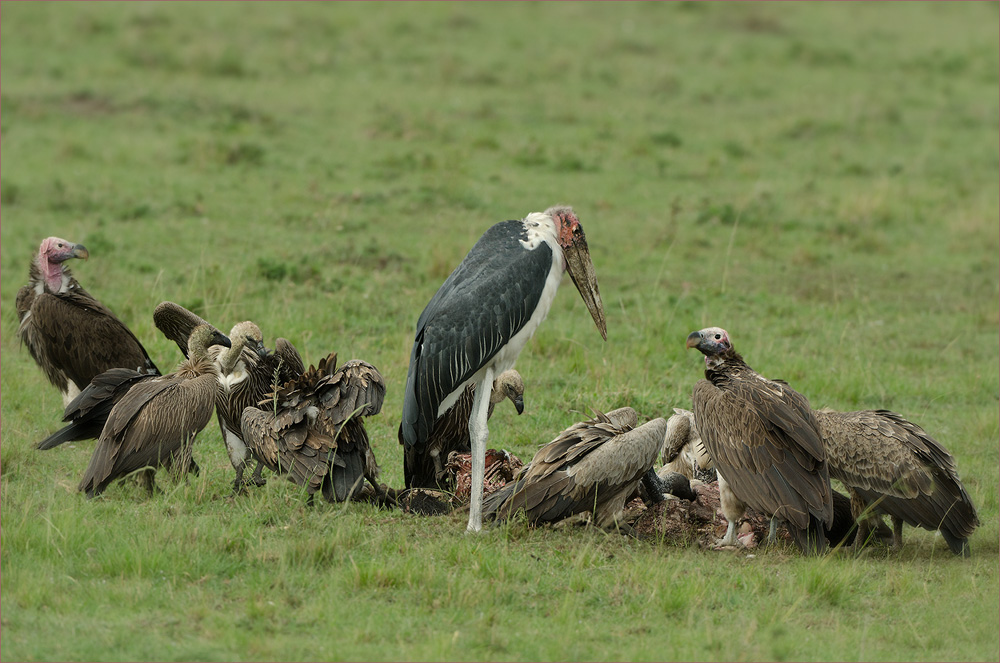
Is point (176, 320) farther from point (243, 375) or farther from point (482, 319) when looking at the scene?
point (482, 319)

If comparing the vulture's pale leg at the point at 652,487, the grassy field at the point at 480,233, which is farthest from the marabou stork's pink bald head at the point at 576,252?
the grassy field at the point at 480,233

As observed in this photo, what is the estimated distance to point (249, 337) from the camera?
23.5ft

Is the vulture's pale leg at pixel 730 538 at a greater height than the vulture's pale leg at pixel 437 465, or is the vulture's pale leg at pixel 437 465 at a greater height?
the vulture's pale leg at pixel 437 465

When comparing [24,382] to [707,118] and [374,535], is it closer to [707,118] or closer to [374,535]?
[374,535]

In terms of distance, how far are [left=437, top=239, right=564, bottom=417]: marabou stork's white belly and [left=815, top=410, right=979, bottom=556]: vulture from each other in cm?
164

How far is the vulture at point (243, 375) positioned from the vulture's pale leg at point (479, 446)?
1316 millimetres

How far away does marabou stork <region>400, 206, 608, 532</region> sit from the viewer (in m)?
6.22

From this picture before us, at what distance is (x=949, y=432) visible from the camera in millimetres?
8508

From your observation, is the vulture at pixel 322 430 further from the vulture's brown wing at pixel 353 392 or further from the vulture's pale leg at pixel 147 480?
the vulture's pale leg at pixel 147 480

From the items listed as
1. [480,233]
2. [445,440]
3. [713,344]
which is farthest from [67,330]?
[480,233]

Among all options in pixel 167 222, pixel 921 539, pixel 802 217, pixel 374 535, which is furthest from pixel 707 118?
pixel 374 535

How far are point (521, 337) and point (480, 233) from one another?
6.06 meters

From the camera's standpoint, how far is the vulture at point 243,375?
7.05 meters

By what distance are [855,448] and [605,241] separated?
20.7ft
